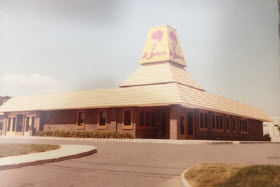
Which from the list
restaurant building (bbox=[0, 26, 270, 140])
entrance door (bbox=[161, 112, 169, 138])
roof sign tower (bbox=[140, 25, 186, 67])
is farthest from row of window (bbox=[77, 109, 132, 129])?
roof sign tower (bbox=[140, 25, 186, 67])

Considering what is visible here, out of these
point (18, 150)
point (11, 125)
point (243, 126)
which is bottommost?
point (18, 150)

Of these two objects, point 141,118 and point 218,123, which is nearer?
point 141,118

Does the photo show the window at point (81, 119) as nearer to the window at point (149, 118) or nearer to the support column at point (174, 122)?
the window at point (149, 118)

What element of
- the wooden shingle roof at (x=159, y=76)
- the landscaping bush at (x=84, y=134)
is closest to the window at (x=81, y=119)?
the landscaping bush at (x=84, y=134)

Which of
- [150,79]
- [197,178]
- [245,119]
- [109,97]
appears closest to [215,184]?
[197,178]

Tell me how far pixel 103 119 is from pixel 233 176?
21.1 m

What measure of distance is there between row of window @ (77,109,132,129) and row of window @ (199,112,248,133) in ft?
22.5

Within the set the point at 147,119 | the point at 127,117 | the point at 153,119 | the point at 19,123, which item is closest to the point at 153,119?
the point at 153,119

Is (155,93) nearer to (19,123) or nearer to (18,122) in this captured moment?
(19,123)

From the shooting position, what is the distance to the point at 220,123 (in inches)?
1174

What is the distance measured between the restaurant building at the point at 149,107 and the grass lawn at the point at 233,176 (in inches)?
576

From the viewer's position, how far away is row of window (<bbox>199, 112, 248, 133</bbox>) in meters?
26.3

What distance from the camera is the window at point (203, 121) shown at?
85.3ft

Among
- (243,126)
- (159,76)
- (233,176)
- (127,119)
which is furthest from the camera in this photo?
(243,126)
